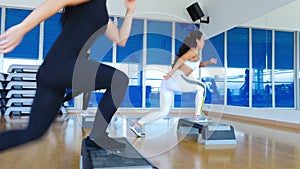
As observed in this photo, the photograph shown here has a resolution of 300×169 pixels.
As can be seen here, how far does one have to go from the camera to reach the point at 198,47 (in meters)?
3.14

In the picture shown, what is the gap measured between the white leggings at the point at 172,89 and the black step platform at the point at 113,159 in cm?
116

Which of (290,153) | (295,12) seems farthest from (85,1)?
(295,12)

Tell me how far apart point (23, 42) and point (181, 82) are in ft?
15.4

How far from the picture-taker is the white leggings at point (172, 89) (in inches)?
113

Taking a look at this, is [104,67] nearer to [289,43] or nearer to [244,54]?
[289,43]

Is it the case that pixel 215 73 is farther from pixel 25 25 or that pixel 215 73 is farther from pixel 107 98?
pixel 25 25

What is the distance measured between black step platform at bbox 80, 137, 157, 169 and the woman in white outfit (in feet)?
3.85

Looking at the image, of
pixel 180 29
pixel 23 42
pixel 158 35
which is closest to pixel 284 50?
pixel 180 29

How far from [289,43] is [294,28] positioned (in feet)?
0.87

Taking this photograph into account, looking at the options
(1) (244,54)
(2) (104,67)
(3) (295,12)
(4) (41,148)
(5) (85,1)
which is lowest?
(4) (41,148)

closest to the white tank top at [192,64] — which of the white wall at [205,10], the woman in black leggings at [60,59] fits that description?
the woman in black leggings at [60,59]

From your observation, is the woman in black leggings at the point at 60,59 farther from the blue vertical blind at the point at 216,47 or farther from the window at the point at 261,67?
the blue vertical blind at the point at 216,47

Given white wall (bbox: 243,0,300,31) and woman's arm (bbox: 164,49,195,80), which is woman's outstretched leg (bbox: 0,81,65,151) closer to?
woman's arm (bbox: 164,49,195,80)

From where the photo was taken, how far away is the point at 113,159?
1545 millimetres
